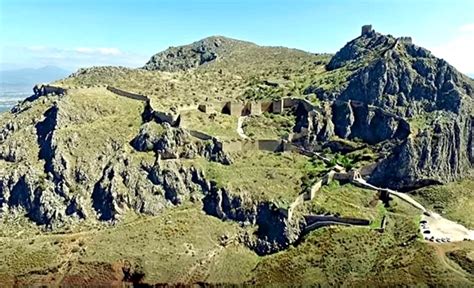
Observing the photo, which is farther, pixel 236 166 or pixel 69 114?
pixel 69 114

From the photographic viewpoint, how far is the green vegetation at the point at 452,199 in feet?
332

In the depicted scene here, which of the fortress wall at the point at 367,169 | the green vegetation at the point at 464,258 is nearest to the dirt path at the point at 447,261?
→ the green vegetation at the point at 464,258

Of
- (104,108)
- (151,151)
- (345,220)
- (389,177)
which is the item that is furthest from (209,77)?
(345,220)

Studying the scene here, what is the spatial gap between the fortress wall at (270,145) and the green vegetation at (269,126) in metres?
3.01

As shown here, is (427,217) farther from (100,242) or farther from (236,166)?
(100,242)

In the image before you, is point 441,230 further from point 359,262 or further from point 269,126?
point 269,126

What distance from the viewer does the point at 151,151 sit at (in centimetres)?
11019

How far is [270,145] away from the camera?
11369 cm

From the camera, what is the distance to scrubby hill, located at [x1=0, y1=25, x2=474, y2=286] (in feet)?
305

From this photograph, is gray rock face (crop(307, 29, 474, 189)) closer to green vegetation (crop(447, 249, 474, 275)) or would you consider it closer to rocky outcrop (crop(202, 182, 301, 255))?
rocky outcrop (crop(202, 182, 301, 255))

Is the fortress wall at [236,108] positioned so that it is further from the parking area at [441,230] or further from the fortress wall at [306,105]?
the parking area at [441,230]

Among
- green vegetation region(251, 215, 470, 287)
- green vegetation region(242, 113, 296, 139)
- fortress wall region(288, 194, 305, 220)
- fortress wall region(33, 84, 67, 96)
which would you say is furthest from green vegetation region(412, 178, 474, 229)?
fortress wall region(33, 84, 67, 96)

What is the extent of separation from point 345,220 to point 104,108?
49.4 meters

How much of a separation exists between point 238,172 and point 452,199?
109ft
